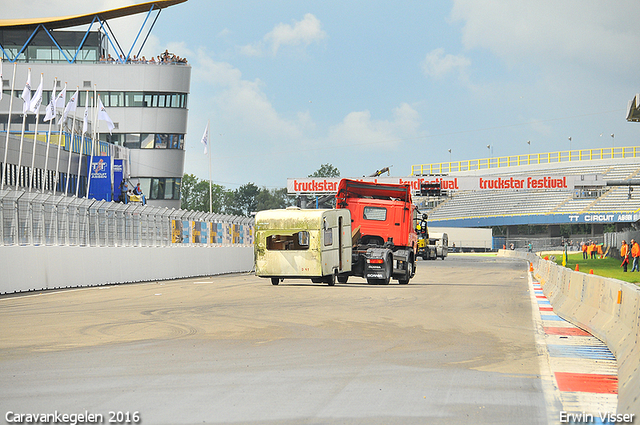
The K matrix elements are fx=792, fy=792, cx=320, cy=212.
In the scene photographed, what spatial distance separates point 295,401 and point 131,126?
68.4m

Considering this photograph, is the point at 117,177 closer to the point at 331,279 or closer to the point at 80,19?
the point at 80,19

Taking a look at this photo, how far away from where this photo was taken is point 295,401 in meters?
7.00

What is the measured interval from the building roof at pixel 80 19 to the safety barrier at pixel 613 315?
197 ft

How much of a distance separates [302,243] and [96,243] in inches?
294

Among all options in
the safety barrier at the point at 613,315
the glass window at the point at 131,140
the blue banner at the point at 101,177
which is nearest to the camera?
the safety barrier at the point at 613,315

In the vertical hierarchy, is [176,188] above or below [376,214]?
above

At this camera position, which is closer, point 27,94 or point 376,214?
point 376,214

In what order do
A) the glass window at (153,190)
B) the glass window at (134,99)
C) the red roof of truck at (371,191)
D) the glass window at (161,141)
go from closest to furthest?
the red roof of truck at (371,191) < the glass window at (134,99) < the glass window at (153,190) < the glass window at (161,141)

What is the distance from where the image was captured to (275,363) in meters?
9.24

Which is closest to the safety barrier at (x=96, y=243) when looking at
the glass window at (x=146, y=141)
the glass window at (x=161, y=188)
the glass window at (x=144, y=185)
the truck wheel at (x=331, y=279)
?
the truck wheel at (x=331, y=279)

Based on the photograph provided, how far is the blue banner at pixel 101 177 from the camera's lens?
6366 cm

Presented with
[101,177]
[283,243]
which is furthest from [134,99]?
[283,243]

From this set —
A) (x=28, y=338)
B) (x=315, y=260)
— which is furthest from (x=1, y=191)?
(x=28, y=338)

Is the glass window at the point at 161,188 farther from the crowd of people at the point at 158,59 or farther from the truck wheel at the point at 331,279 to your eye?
the truck wheel at the point at 331,279
